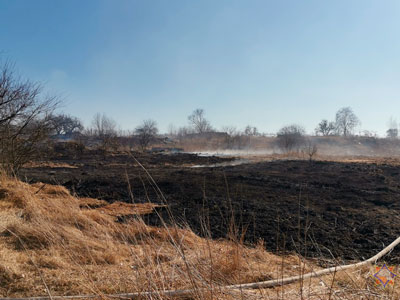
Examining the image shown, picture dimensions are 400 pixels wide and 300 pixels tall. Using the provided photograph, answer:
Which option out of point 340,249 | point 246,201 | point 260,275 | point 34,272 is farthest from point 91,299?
point 246,201

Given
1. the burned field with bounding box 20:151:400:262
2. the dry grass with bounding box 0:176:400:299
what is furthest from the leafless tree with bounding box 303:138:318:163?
the dry grass with bounding box 0:176:400:299

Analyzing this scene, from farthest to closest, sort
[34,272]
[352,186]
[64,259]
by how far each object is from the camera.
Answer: [352,186] < [64,259] < [34,272]

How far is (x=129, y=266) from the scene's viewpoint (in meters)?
3.47

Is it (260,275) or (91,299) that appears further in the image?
(260,275)

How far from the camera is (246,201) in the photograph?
881cm

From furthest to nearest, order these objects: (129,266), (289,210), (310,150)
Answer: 1. (310,150)
2. (289,210)
3. (129,266)

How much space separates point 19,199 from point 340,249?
667cm

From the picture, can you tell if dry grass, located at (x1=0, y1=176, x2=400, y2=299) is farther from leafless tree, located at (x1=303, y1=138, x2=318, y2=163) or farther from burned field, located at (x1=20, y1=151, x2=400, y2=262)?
leafless tree, located at (x1=303, y1=138, x2=318, y2=163)

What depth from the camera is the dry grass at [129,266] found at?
94.0 inches

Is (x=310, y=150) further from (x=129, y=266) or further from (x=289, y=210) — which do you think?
(x=129, y=266)

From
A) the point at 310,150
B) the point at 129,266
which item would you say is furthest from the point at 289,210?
the point at 310,150

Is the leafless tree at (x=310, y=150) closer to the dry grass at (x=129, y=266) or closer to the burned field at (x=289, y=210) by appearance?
the burned field at (x=289, y=210)

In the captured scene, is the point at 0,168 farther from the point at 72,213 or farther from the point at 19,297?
the point at 19,297

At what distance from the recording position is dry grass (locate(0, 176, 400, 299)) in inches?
94.0
